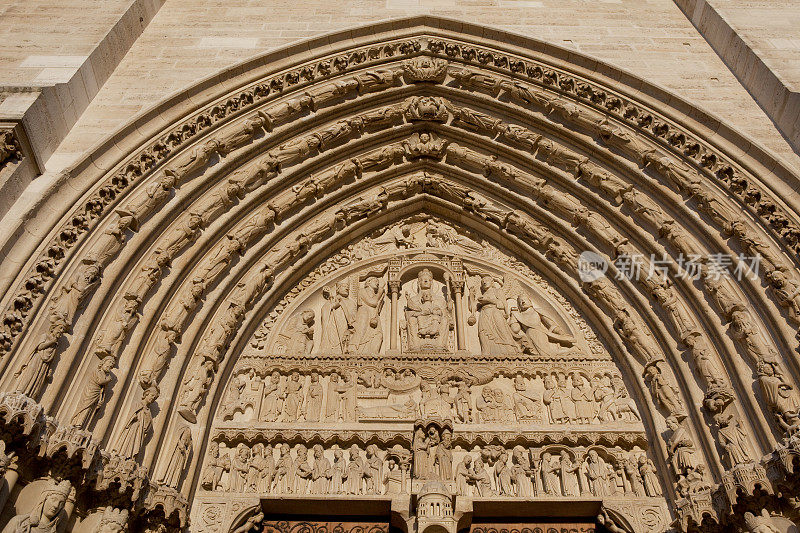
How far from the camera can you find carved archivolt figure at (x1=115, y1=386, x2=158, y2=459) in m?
5.40

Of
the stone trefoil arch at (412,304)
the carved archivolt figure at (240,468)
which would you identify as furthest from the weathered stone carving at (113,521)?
the carved archivolt figure at (240,468)

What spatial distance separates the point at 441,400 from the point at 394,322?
1.22 metres

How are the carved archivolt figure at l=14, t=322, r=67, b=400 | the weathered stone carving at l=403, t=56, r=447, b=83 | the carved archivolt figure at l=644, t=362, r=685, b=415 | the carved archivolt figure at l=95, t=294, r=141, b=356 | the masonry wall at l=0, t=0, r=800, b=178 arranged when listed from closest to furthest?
the carved archivolt figure at l=14, t=322, r=67, b=400 → the carved archivolt figure at l=95, t=294, r=141, b=356 → the carved archivolt figure at l=644, t=362, r=685, b=415 → the masonry wall at l=0, t=0, r=800, b=178 → the weathered stone carving at l=403, t=56, r=447, b=83

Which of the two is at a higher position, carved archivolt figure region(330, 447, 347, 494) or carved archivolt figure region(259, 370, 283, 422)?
carved archivolt figure region(259, 370, 283, 422)

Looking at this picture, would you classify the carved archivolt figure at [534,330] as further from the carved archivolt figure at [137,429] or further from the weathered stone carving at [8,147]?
the weathered stone carving at [8,147]

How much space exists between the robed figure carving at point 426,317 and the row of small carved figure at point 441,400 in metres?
0.60

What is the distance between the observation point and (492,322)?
7.61 m

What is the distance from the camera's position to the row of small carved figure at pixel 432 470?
611 cm

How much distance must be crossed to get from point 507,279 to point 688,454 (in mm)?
2901

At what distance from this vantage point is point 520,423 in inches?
259

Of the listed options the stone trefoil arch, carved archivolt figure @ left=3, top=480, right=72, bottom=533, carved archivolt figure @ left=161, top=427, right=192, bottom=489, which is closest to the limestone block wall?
the stone trefoil arch

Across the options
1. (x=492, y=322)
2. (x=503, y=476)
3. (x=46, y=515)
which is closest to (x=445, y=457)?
(x=503, y=476)

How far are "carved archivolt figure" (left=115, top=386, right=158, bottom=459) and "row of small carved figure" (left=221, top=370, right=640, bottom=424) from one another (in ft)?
3.13

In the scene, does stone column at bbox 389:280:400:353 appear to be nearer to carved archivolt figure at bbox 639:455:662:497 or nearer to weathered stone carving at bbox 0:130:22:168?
carved archivolt figure at bbox 639:455:662:497
